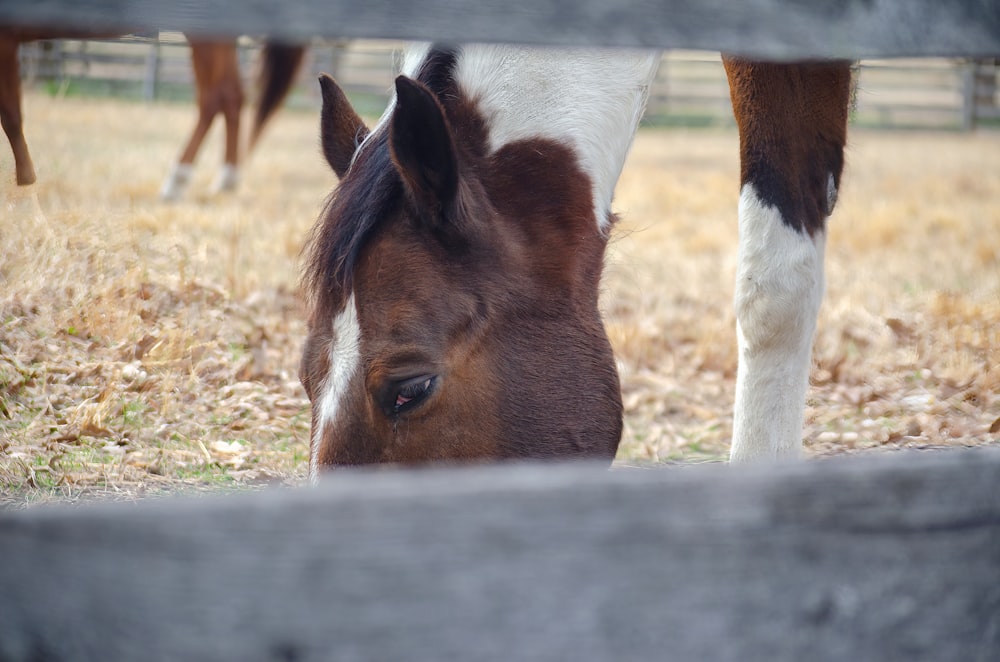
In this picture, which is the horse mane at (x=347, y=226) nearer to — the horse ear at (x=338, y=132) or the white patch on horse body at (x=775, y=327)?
the horse ear at (x=338, y=132)

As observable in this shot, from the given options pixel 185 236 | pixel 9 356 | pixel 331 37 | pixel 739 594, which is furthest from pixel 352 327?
A: pixel 185 236

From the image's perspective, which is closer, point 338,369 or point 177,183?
point 338,369

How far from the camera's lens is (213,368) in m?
3.50

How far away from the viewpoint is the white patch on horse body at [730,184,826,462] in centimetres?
261

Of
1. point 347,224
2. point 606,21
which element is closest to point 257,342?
point 347,224

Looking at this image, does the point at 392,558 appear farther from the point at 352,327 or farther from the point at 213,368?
the point at 213,368

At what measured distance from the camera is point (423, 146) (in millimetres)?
1885

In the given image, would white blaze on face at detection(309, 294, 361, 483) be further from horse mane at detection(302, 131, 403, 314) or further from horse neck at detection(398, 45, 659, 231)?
horse neck at detection(398, 45, 659, 231)

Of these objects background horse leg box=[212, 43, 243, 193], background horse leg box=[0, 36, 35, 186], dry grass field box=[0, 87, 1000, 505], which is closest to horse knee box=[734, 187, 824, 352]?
dry grass field box=[0, 87, 1000, 505]

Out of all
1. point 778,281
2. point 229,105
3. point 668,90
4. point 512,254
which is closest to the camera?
point 512,254

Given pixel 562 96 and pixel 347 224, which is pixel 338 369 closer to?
pixel 347 224

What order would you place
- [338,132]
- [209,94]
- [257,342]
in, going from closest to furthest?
1. [338,132]
2. [257,342]
3. [209,94]

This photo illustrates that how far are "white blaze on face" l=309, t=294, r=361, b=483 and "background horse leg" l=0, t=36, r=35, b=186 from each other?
4.65 ft

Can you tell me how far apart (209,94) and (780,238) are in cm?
718
